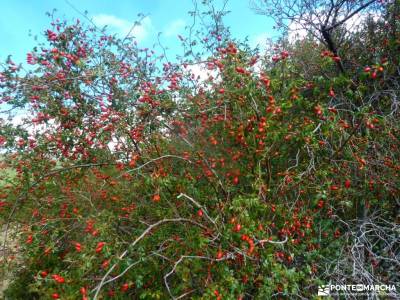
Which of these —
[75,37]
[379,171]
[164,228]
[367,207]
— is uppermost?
[75,37]

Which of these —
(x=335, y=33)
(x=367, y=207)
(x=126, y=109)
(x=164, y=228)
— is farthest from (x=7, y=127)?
(x=335, y=33)

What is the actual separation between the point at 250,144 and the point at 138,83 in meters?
1.61

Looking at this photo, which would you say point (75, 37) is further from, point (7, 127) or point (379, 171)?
point (379, 171)

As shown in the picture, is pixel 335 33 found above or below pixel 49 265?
above

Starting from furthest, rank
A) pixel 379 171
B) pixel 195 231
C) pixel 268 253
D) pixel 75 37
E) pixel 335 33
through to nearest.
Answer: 1. pixel 335 33
2. pixel 75 37
3. pixel 379 171
4. pixel 195 231
5. pixel 268 253

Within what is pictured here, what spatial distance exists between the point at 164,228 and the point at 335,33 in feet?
13.0

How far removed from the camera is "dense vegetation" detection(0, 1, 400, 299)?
2.51 meters

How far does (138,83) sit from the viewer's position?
3.77m

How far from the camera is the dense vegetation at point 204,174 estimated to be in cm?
251

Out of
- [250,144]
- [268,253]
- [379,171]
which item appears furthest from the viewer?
[379,171]

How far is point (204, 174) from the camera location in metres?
3.09

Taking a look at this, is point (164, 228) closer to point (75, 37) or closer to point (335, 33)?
point (75, 37)

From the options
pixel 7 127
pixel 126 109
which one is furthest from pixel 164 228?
pixel 7 127

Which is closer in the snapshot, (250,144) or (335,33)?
(250,144)
